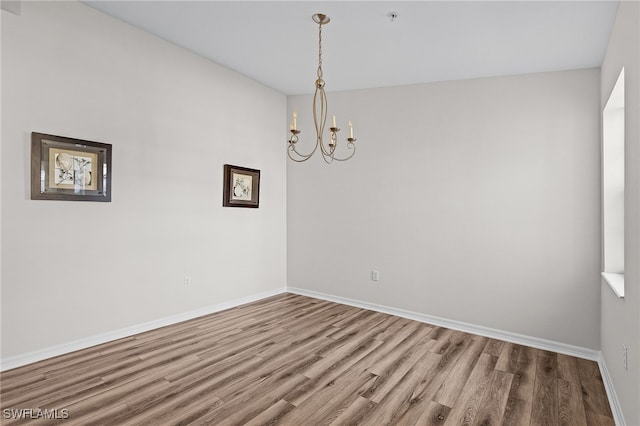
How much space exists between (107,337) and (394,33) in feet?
12.5

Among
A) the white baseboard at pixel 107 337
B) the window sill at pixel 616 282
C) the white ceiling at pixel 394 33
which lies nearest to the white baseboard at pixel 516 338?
the window sill at pixel 616 282

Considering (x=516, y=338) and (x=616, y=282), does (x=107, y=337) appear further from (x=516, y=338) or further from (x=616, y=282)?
(x=616, y=282)

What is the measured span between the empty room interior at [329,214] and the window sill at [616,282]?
0.18ft

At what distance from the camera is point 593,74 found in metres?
3.68

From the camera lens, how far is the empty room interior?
8.60 feet

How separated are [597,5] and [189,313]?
4.63 m

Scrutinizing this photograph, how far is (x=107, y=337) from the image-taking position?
11.3ft

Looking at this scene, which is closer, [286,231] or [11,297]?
[11,297]

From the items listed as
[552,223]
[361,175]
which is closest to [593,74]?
[552,223]

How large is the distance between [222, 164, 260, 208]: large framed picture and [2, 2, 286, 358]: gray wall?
101 millimetres

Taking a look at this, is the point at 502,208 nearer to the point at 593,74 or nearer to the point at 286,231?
the point at 593,74

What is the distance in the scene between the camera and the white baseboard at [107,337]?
2869mm

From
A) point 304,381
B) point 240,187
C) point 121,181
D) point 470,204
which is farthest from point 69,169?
point 470,204

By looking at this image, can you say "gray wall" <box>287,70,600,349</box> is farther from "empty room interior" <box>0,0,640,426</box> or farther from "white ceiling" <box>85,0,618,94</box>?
"white ceiling" <box>85,0,618,94</box>
